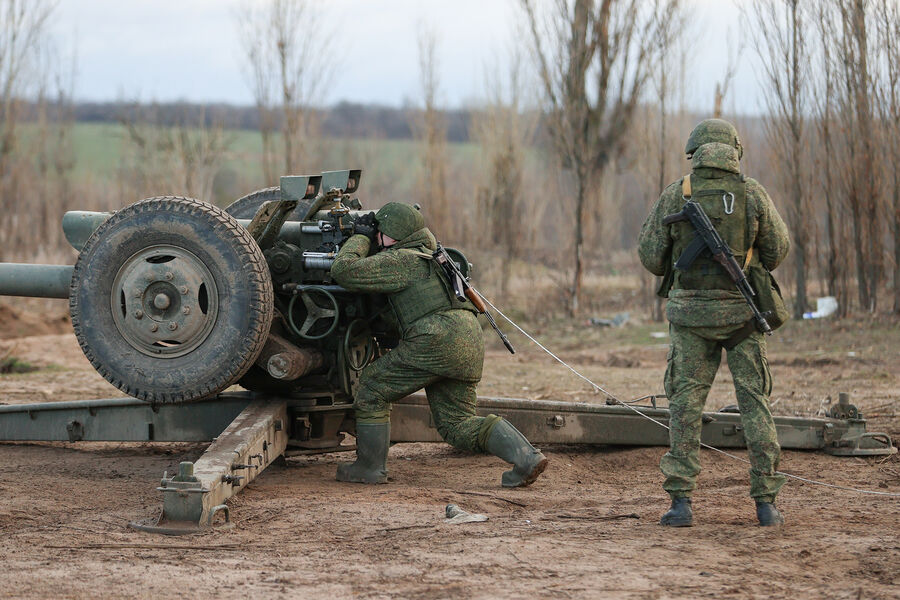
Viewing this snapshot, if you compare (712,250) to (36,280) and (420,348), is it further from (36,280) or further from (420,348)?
(36,280)

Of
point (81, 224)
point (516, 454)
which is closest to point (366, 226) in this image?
point (516, 454)

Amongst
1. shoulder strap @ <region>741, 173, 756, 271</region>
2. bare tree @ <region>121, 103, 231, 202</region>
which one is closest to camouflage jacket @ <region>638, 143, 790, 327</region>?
shoulder strap @ <region>741, 173, 756, 271</region>

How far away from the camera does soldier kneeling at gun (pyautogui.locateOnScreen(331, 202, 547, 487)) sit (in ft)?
20.3

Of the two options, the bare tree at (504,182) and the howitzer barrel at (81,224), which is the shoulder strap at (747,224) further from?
the bare tree at (504,182)

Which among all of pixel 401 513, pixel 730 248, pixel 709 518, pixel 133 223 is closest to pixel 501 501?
pixel 401 513

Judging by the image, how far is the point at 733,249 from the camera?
5297mm

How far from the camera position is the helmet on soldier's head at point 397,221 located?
6348 millimetres

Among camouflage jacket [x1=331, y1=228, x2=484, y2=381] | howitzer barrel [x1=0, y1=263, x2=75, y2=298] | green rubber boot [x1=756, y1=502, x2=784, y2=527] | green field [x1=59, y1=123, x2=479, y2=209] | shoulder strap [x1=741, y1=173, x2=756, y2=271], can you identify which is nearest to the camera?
green rubber boot [x1=756, y1=502, x2=784, y2=527]

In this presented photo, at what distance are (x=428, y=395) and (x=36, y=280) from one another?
247 centimetres

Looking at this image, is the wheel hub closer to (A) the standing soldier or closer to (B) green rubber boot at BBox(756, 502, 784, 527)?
(A) the standing soldier

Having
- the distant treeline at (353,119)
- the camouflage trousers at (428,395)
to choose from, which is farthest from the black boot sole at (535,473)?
the distant treeline at (353,119)

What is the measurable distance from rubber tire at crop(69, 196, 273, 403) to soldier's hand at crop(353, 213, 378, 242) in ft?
2.05

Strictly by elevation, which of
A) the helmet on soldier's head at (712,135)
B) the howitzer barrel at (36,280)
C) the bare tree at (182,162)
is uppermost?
the bare tree at (182,162)

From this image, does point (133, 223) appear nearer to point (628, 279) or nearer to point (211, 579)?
point (211, 579)
